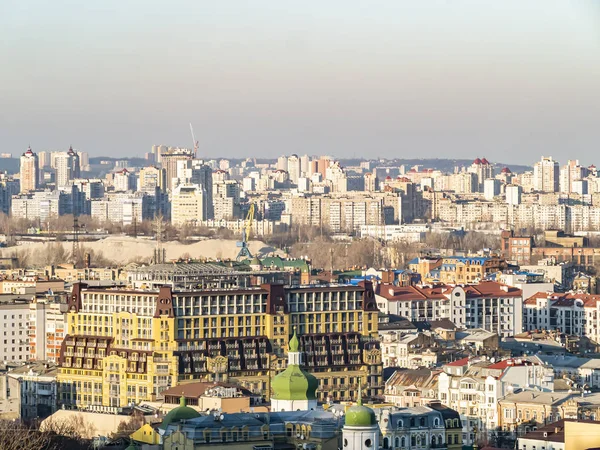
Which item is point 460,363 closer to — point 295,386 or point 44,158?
point 295,386

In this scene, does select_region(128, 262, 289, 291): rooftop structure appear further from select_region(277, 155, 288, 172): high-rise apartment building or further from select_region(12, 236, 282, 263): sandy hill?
select_region(277, 155, 288, 172): high-rise apartment building

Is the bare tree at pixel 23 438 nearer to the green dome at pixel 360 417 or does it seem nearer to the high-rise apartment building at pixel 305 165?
the green dome at pixel 360 417

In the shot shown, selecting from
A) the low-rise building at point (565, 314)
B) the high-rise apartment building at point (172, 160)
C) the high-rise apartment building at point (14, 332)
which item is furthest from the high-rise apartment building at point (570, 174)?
the high-rise apartment building at point (14, 332)

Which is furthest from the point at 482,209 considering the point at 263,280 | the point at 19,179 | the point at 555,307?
the point at 263,280

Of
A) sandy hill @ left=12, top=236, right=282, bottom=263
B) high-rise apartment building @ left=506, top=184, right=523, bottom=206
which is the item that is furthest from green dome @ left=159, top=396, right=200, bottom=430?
high-rise apartment building @ left=506, top=184, right=523, bottom=206

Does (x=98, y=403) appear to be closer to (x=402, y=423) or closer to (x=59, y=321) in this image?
(x=59, y=321)
